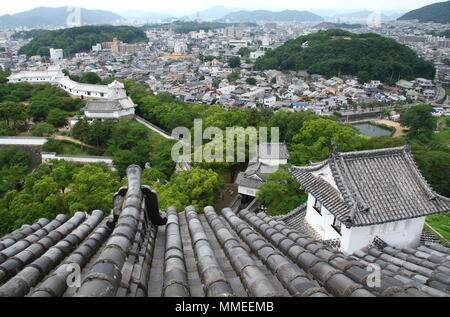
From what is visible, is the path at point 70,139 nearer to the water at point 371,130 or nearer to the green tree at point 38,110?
the green tree at point 38,110

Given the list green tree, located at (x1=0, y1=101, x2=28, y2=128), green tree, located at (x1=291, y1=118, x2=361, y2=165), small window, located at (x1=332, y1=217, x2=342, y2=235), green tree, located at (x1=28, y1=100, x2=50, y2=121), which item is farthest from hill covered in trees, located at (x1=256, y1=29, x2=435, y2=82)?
small window, located at (x1=332, y1=217, x2=342, y2=235)

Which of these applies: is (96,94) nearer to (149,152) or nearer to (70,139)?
(70,139)

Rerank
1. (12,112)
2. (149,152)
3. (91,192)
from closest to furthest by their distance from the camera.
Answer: (91,192) → (149,152) → (12,112)

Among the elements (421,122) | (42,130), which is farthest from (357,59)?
(42,130)

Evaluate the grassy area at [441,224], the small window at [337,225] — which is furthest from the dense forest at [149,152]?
the small window at [337,225]

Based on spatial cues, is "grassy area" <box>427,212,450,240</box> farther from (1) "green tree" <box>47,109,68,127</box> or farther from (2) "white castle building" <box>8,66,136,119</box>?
(1) "green tree" <box>47,109,68,127</box>
